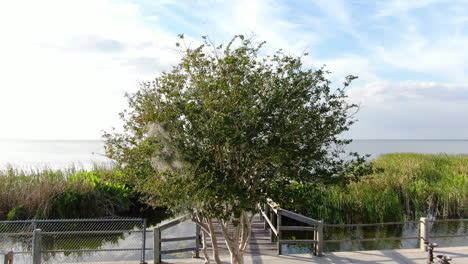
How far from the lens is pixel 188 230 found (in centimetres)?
1377

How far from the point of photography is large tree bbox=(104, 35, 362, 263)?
5.18 meters

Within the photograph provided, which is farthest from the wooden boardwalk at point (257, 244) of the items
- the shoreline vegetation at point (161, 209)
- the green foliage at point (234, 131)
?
the green foliage at point (234, 131)

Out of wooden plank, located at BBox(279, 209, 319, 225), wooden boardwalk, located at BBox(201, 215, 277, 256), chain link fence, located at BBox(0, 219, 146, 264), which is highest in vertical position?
wooden plank, located at BBox(279, 209, 319, 225)

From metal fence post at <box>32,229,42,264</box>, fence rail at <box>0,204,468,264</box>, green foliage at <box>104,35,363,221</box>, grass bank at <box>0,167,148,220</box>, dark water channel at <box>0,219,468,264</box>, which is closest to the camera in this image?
green foliage at <box>104,35,363,221</box>

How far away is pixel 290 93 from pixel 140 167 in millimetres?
2702

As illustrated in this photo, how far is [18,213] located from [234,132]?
39.9 feet

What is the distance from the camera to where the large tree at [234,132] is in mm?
5176

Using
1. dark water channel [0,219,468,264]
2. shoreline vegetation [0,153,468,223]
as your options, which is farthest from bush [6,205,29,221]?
dark water channel [0,219,468,264]

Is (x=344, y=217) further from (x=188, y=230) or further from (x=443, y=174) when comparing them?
(x=443, y=174)

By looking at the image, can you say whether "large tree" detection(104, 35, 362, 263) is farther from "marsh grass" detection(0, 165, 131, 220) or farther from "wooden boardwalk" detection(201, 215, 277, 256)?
"marsh grass" detection(0, 165, 131, 220)

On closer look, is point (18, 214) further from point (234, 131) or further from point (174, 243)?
point (234, 131)

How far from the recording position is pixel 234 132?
5.07 m

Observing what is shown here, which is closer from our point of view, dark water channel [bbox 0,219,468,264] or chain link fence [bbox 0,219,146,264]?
chain link fence [bbox 0,219,146,264]

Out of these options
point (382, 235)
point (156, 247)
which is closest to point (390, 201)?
point (382, 235)
